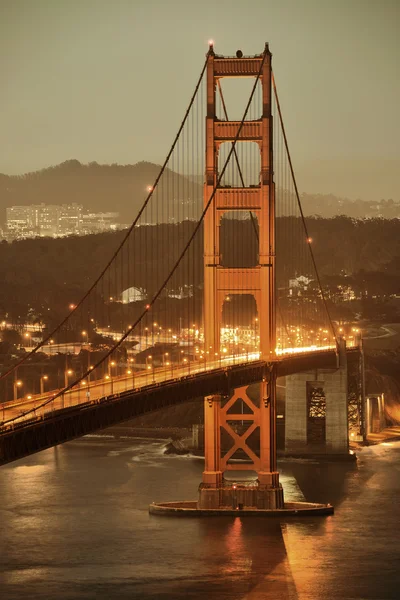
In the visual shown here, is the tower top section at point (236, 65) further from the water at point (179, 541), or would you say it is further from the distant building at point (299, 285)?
the distant building at point (299, 285)

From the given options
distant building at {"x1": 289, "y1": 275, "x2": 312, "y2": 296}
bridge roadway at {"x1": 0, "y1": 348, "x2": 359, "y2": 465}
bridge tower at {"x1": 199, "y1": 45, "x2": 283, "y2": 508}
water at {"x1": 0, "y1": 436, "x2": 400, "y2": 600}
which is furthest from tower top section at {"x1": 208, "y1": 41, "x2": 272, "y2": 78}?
distant building at {"x1": 289, "y1": 275, "x2": 312, "y2": 296}

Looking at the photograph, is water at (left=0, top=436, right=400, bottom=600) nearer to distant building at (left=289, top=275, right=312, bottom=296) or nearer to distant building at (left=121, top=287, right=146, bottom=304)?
distant building at (left=289, top=275, right=312, bottom=296)

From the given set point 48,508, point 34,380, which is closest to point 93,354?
point 34,380

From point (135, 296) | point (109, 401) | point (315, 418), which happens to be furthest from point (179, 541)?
point (135, 296)

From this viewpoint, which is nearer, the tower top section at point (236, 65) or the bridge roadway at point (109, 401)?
the bridge roadway at point (109, 401)

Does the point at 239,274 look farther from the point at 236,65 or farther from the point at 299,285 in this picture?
the point at 299,285

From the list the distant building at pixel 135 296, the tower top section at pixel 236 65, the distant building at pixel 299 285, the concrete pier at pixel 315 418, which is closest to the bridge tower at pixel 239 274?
the tower top section at pixel 236 65

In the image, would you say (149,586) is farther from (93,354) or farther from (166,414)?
(93,354)
